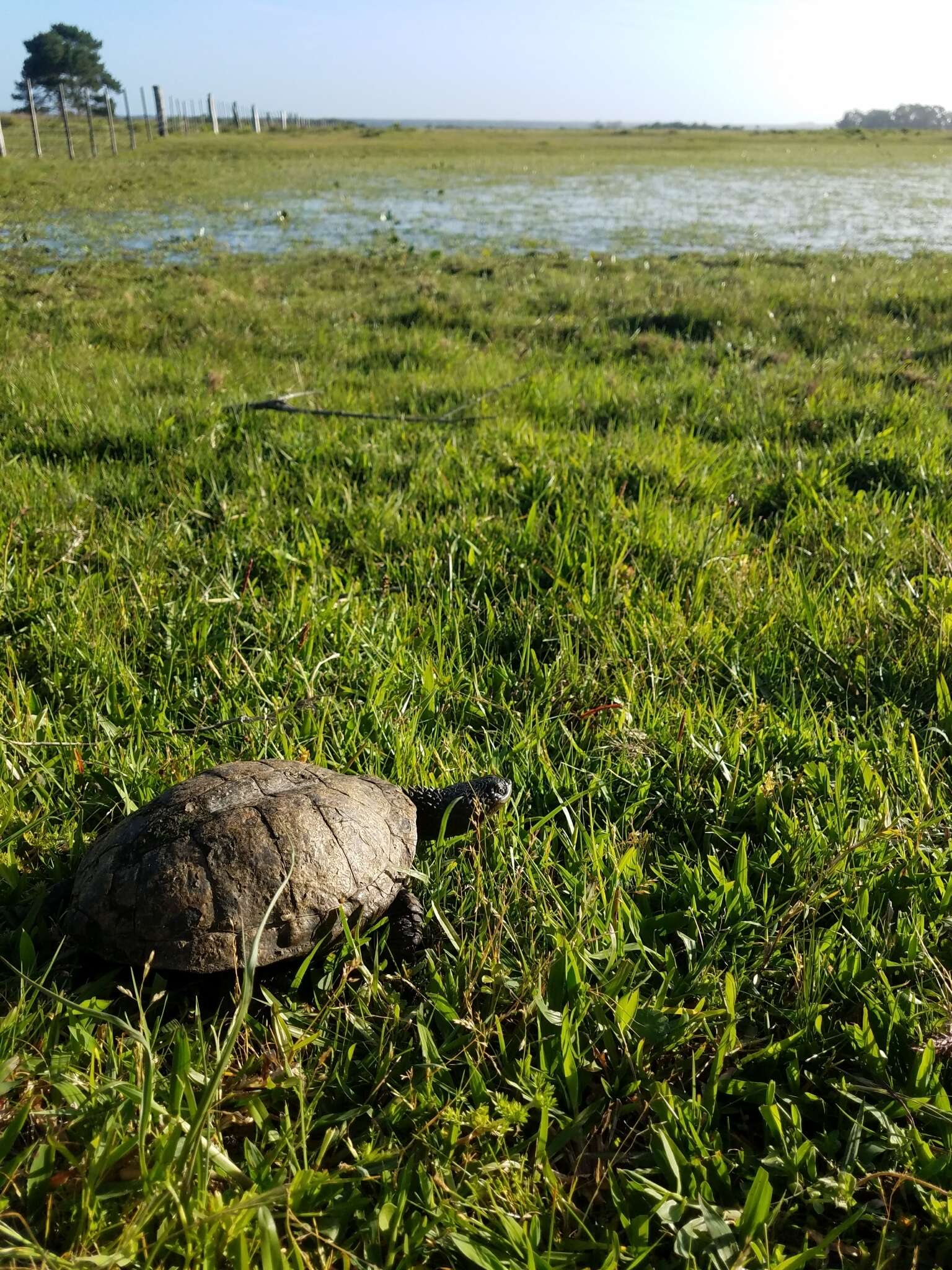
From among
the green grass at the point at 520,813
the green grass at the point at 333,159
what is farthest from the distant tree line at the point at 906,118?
the green grass at the point at 520,813

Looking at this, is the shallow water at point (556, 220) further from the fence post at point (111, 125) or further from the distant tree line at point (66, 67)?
the distant tree line at point (66, 67)

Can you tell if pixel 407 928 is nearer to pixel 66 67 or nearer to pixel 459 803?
pixel 459 803

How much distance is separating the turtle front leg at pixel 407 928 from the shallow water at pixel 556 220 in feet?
45.0

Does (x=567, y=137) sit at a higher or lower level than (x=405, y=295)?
higher

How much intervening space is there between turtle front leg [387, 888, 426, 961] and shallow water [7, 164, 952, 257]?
45.0ft

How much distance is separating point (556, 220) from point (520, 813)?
728 inches

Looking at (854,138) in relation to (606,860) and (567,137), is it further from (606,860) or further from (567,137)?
(606,860)

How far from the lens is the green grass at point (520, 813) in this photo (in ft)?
4.58

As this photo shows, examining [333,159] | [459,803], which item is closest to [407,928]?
[459,803]

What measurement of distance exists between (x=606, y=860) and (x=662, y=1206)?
794mm

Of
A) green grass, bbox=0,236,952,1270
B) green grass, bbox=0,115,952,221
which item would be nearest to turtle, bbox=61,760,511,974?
green grass, bbox=0,236,952,1270

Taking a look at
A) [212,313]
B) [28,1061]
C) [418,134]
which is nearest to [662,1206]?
[28,1061]

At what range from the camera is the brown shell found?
1740mm

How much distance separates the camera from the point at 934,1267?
132 centimetres
